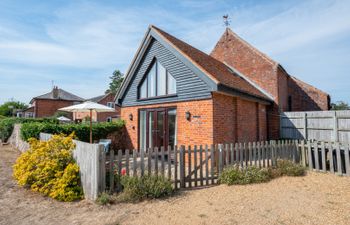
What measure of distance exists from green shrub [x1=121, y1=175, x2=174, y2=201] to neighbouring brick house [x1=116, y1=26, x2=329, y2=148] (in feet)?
11.2

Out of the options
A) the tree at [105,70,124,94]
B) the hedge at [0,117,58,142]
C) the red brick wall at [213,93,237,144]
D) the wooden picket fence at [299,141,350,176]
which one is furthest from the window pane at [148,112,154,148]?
the tree at [105,70,124,94]

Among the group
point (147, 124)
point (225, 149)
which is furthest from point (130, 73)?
point (225, 149)

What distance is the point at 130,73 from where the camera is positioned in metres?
12.5

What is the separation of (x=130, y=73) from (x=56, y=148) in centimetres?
729

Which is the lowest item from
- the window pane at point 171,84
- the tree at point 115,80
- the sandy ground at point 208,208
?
the sandy ground at point 208,208

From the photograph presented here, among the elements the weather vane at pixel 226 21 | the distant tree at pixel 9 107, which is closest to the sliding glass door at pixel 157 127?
the weather vane at pixel 226 21

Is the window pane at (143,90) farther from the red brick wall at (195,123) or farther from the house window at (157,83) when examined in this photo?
the red brick wall at (195,123)

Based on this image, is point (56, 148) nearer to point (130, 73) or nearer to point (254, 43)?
point (130, 73)

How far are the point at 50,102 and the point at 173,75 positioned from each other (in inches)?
1577

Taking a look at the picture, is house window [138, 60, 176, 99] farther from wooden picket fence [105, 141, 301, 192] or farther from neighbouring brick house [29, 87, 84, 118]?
neighbouring brick house [29, 87, 84, 118]

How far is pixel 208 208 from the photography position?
15.0ft

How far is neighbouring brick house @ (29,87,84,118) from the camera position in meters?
40.1

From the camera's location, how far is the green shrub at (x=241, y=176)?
250 inches

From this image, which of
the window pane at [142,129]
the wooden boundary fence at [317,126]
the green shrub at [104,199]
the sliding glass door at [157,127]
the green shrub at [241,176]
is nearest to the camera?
the green shrub at [104,199]
